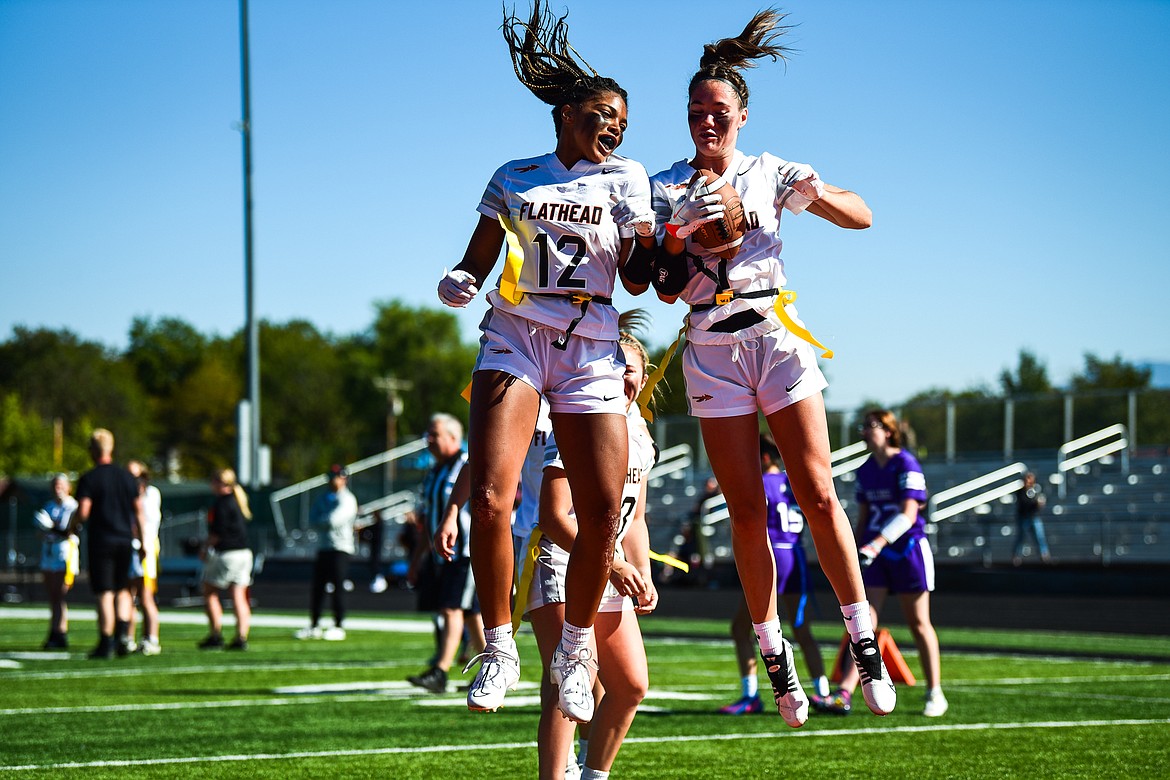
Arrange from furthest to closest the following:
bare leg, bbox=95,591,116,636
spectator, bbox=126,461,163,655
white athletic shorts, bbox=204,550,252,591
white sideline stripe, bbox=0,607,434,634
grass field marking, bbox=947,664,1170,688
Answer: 1. white sideline stripe, bbox=0,607,434,634
2. white athletic shorts, bbox=204,550,252,591
3. spectator, bbox=126,461,163,655
4. bare leg, bbox=95,591,116,636
5. grass field marking, bbox=947,664,1170,688

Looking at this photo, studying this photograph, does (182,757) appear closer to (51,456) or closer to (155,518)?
(155,518)

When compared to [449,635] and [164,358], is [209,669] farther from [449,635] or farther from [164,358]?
[164,358]

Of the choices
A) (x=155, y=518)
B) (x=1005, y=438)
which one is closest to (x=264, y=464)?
(x=155, y=518)

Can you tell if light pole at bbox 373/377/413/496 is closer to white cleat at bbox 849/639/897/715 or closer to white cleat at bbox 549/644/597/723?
white cleat at bbox 849/639/897/715

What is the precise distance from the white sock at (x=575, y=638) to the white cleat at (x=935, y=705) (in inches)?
215

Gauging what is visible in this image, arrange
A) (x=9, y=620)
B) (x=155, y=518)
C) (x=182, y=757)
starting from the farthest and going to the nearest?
(x=9, y=620), (x=155, y=518), (x=182, y=757)

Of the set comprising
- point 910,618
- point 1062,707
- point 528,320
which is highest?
point 528,320

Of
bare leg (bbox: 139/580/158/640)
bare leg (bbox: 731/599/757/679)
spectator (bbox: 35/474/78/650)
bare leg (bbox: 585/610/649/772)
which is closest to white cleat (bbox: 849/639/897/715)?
bare leg (bbox: 585/610/649/772)

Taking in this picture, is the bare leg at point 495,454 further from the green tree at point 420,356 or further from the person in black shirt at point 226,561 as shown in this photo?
the green tree at point 420,356

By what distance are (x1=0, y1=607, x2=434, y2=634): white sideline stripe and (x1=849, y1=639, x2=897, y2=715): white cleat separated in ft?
48.8

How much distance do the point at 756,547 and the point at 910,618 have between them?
519cm

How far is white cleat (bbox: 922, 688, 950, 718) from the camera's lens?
10.4 m

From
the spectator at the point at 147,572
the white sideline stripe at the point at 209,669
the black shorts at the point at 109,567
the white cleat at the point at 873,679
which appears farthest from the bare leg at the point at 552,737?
the spectator at the point at 147,572

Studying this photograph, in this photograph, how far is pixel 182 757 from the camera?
8.29 m
